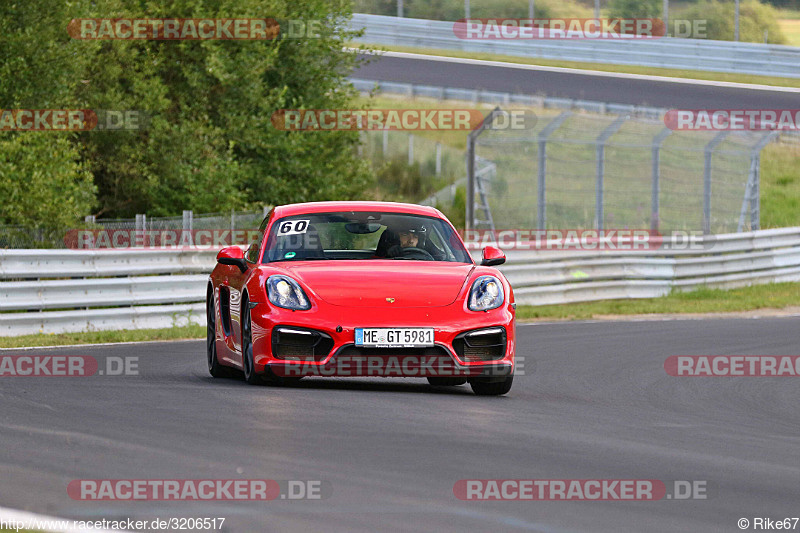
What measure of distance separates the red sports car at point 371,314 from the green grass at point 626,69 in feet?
91.4

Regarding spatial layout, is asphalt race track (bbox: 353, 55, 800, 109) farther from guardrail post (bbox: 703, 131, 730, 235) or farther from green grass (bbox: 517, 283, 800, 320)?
green grass (bbox: 517, 283, 800, 320)

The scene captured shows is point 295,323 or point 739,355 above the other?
point 295,323

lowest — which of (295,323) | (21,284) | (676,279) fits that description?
(676,279)

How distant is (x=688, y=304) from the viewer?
21.0 metres

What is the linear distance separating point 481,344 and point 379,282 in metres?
0.77

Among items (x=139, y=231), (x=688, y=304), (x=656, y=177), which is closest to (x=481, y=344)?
(x=139, y=231)

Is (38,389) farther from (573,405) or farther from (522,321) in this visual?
(522,321)

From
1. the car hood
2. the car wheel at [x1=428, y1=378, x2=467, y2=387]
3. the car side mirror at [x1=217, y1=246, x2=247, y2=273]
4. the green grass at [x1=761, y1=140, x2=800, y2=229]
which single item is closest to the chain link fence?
the green grass at [x1=761, y1=140, x2=800, y2=229]

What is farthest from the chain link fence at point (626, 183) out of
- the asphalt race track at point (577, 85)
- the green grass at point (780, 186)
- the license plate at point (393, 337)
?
the license plate at point (393, 337)

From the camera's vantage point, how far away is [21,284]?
14.4 metres

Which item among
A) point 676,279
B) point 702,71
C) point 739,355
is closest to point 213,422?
point 739,355

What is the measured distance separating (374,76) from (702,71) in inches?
376

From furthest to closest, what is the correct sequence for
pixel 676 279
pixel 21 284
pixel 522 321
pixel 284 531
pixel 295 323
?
1. pixel 676 279
2. pixel 522 321
3. pixel 21 284
4. pixel 295 323
5. pixel 284 531

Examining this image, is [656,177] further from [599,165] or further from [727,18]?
[727,18]
